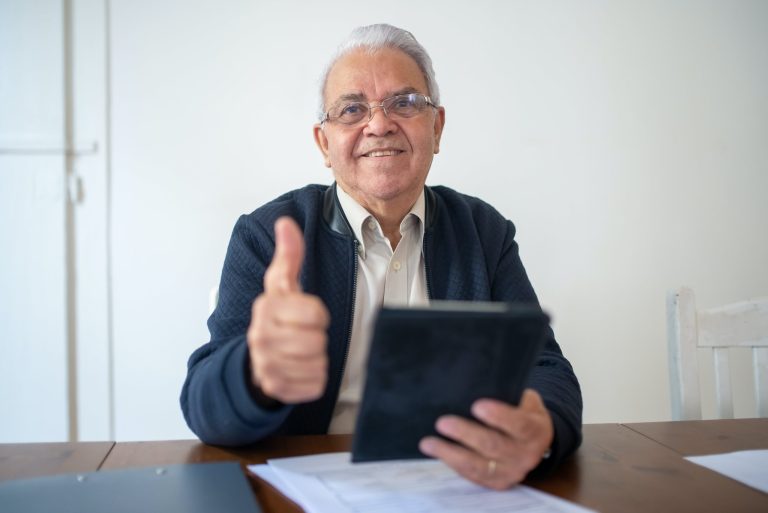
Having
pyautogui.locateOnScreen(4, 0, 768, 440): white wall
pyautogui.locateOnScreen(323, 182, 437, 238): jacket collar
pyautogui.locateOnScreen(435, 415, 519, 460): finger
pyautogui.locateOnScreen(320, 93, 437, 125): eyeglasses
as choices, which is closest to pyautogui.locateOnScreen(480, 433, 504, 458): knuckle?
pyautogui.locateOnScreen(435, 415, 519, 460): finger

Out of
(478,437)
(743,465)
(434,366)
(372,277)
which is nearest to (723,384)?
(743,465)

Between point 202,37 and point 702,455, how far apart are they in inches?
74.6

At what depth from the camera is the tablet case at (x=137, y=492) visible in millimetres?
624

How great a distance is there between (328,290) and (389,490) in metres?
0.55

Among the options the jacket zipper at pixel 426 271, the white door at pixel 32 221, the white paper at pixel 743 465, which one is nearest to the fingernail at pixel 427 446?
the white paper at pixel 743 465

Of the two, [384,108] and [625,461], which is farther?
[384,108]

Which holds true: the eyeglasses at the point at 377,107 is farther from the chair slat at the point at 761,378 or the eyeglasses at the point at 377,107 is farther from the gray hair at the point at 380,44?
the chair slat at the point at 761,378

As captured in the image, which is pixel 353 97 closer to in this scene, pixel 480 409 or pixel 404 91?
pixel 404 91

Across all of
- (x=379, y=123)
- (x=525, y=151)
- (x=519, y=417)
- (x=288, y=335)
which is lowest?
(x=519, y=417)

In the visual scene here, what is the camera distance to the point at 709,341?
1230mm

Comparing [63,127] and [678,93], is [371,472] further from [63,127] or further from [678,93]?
[678,93]

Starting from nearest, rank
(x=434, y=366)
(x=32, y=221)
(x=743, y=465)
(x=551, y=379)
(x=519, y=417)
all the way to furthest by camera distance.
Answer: (x=434, y=366), (x=519, y=417), (x=743, y=465), (x=551, y=379), (x=32, y=221)

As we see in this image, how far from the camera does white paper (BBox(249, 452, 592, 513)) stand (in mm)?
630

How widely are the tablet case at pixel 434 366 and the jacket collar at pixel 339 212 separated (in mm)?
652
